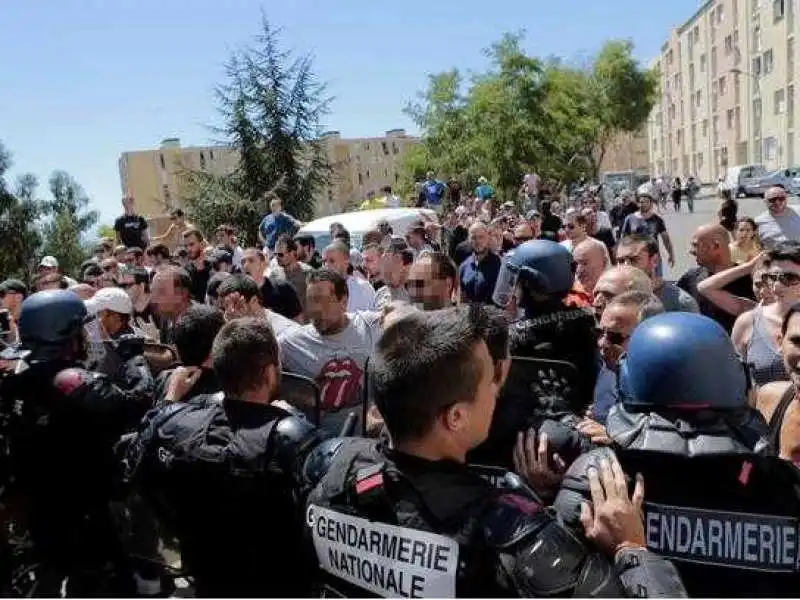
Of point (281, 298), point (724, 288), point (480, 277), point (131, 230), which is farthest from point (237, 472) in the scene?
point (131, 230)

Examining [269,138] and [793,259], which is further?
[269,138]

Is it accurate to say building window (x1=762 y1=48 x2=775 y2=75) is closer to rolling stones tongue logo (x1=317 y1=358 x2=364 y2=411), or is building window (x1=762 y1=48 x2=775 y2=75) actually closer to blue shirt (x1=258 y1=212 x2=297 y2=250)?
blue shirt (x1=258 y1=212 x2=297 y2=250)

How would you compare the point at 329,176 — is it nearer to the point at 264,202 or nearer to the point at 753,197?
the point at 264,202

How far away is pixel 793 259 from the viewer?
154 inches

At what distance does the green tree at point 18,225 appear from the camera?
94.3ft

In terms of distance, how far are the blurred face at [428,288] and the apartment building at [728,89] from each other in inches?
2098

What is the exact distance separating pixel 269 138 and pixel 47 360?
12588mm

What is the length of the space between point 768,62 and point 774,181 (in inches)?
765

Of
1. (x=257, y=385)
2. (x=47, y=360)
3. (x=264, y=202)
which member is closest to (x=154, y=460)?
(x=257, y=385)

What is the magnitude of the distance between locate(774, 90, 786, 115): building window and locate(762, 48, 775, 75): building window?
1.99 meters

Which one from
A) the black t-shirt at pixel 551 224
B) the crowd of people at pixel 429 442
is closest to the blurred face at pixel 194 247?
the crowd of people at pixel 429 442

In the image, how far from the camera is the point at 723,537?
176 cm

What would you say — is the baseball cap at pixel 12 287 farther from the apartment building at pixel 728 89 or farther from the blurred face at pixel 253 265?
the apartment building at pixel 728 89

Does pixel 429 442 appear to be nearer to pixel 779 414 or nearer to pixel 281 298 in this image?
pixel 779 414
